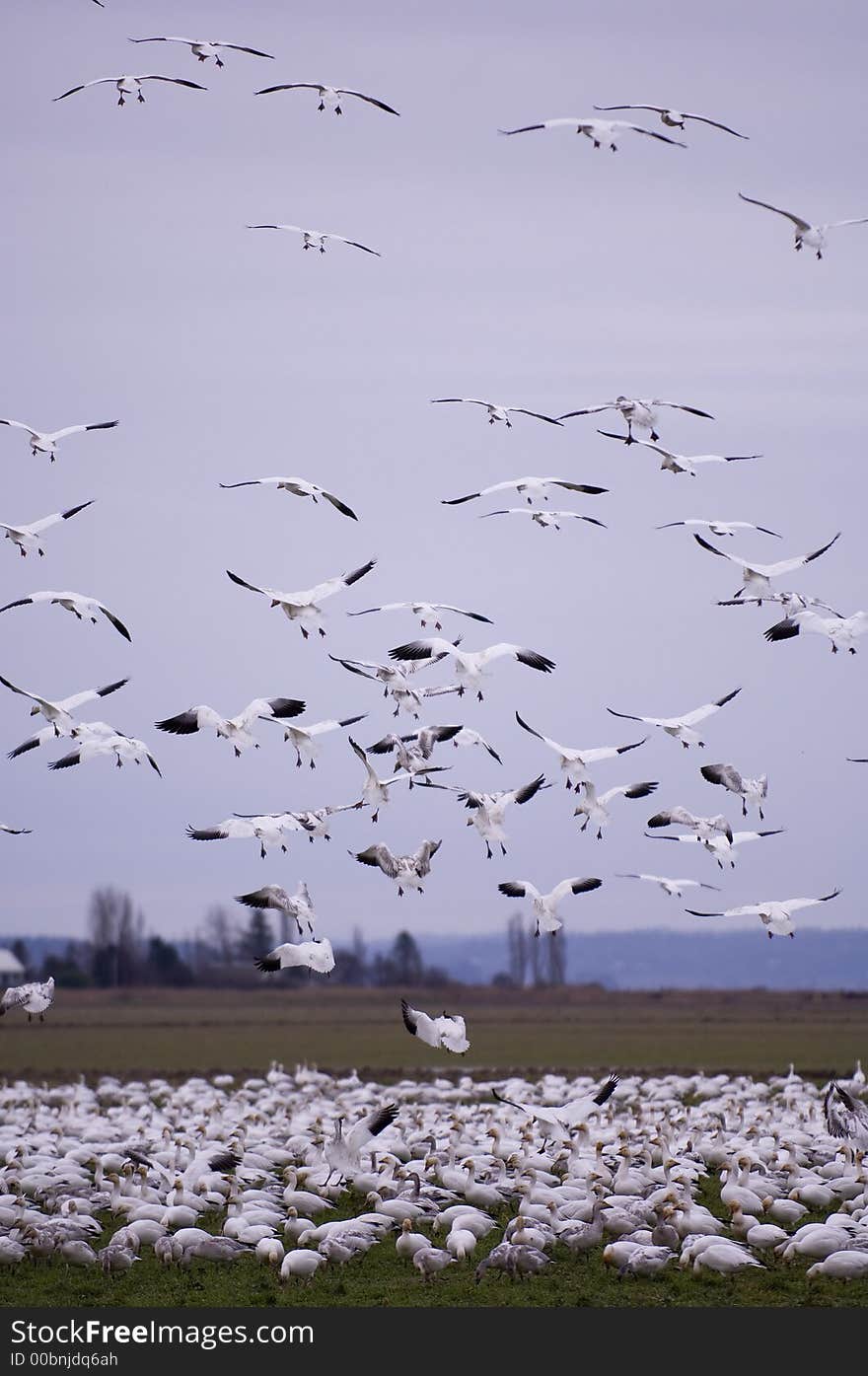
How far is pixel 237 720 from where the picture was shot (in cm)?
2017

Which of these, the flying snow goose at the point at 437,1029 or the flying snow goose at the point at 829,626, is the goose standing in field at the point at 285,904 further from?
the flying snow goose at the point at 829,626

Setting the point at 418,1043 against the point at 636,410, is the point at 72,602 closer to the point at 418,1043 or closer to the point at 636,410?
the point at 636,410

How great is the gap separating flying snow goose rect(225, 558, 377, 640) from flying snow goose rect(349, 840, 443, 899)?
2886mm

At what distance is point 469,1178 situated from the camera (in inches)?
792

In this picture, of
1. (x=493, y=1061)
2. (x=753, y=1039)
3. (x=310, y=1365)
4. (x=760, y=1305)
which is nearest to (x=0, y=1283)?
(x=310, y=1365)

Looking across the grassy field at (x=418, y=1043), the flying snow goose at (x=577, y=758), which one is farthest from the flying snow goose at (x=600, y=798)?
the grassy field at (x=418, y=1043)

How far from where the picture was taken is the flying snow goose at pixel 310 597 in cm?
2041

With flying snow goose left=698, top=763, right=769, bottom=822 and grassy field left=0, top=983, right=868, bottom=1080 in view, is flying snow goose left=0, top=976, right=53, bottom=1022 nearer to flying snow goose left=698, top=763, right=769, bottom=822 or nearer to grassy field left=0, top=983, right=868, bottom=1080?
flying snow goose left=698, top=763, right=769, bottom=822

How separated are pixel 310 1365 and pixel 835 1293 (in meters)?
4.65

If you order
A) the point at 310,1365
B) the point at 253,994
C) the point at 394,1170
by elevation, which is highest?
the point at 253,994

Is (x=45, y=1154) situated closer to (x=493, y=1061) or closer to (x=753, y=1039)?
(x=493, y=1061)

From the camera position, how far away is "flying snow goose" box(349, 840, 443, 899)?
18.6 metres

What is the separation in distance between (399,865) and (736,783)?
4319mm

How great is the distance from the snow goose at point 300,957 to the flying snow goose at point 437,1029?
1.10 m
